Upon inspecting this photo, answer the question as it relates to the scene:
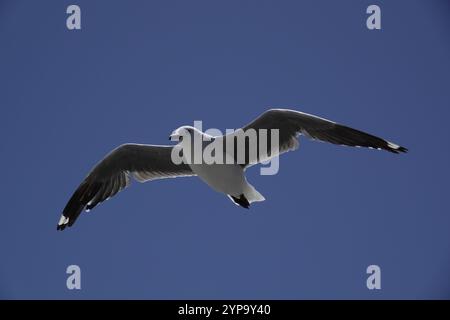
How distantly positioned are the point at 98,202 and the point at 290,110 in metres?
1.93

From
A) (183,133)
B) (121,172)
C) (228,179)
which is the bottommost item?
(228,179)

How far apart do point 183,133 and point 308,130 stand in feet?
3.35

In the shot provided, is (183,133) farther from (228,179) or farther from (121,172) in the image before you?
(121,172)

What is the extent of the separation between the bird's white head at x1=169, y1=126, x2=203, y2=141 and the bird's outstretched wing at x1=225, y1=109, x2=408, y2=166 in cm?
29

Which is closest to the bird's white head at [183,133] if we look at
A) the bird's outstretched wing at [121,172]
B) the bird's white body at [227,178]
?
the bird's white body at [227,178]

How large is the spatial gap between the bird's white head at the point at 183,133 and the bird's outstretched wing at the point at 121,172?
2.42 ft

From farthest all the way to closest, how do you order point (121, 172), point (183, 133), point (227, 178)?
1. point (121, 172)
2. point (227, 178)
3. point (183, 133)

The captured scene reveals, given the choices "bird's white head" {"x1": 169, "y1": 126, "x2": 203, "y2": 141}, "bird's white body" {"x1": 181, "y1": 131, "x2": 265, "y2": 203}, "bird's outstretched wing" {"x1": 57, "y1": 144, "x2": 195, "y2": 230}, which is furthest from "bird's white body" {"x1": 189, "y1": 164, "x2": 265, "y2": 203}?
"bird's outstretched wing" {"x1": 57, "y1": 144, "x2": 195, "y2": 230}

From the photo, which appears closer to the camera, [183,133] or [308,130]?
[183,133]

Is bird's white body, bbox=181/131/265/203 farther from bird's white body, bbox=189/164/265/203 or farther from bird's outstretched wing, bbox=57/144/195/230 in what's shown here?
bird's outstretched wing, bbox=57/144/195/230

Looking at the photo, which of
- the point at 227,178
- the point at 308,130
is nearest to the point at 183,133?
the point at 227,178

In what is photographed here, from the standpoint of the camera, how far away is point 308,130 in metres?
6.23

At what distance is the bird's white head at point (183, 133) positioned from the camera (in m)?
5.96

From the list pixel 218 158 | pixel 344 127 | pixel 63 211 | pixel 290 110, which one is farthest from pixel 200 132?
pixel 63 211
